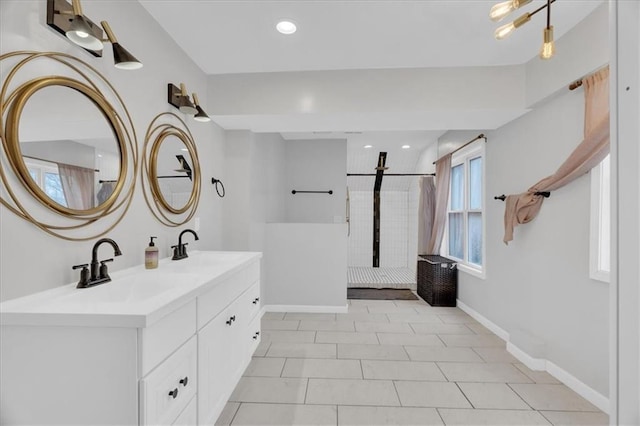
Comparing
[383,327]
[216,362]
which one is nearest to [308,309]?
[383,327]

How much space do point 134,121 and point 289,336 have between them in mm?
2427

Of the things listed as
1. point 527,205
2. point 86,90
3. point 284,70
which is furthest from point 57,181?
point 527,205

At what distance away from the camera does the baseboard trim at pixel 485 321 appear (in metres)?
3.32

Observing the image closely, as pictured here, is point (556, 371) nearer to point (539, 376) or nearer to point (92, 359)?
point (539, 376)

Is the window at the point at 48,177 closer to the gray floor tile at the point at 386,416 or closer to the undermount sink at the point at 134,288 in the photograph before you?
the undermount sink at the point at 134,288

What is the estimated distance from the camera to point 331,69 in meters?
2.91

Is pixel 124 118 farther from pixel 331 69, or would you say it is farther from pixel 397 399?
pixel 397 399

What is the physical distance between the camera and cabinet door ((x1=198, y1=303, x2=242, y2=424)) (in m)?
1.61

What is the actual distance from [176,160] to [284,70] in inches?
50.2

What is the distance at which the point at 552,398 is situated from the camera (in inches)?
89.4

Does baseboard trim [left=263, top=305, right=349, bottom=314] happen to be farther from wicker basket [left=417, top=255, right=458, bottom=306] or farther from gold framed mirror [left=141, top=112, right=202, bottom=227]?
gold framed mirror [left=141, top=112, right=202, bottom=227]

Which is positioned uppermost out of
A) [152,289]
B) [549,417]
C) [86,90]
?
[86,90]

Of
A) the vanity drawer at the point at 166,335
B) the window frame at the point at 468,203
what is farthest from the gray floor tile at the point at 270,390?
the window frame at the point at 468,203

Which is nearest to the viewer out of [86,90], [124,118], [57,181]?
[57,181]
